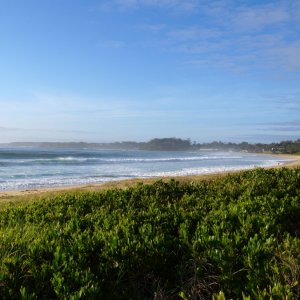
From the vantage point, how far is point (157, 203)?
7039 mm

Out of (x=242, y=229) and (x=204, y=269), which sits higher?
(x=242, y=229)

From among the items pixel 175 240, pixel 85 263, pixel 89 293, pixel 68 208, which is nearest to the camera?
pixel 89 293

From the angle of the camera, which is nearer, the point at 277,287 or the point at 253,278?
the point at 277,287

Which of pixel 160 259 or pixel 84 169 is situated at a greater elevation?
pixel 160 259

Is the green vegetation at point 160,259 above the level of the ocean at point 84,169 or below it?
above

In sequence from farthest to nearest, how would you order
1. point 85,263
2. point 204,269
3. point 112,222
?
point 112,222
point 204,269
point 85,263

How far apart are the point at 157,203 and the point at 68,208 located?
1530 millimetres

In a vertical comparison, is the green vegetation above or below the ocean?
above

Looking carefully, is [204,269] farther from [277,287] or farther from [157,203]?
[157,203]

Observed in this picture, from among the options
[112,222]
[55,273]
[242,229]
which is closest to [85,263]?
[55,273]

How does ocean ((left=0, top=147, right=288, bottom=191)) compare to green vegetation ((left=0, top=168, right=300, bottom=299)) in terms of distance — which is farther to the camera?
ocean ((left=0, top=147, right=288, bottom=191))

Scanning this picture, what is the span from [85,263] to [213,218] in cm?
207

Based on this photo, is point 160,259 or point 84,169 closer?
point 160,259

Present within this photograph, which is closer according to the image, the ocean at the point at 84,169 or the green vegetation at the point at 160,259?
the green vegetation at the point at 160,259
